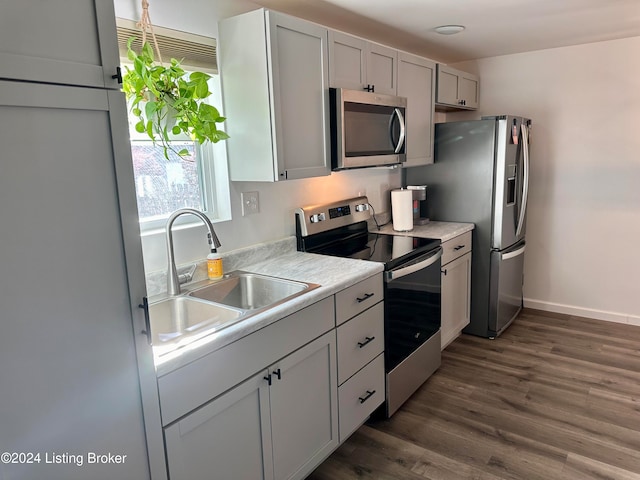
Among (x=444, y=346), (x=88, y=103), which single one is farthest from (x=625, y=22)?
(x=88, y=103)

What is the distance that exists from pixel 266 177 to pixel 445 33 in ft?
A: 5.76

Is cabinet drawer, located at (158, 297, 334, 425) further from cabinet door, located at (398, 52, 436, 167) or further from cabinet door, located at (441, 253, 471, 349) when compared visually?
cabinet door, located at (398, 52, 436, 167)

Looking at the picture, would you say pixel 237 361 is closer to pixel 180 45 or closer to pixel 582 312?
pixel 180 45

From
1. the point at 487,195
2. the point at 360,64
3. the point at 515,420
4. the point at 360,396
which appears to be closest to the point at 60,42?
the point at 360,64

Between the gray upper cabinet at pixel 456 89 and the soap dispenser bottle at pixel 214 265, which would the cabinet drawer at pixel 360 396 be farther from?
the gray upper cabinet at pixel 456 89

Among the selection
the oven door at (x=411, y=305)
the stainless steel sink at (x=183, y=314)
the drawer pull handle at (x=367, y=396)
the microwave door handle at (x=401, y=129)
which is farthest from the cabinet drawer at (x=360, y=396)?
the microwave door handle at (x=401, y=129)

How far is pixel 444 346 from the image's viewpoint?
3100 millimetres

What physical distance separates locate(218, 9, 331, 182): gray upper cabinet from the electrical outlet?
132 mm

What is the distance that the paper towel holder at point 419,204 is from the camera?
333 centimetres

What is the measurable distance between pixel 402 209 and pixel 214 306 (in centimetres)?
176

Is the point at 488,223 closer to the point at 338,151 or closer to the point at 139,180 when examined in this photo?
the point at 338,151

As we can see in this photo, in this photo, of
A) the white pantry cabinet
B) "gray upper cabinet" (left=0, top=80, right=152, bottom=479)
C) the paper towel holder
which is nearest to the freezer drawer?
the white pantry cabinet

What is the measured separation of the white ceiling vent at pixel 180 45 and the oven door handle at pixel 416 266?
1294mm

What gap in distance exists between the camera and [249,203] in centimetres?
228
